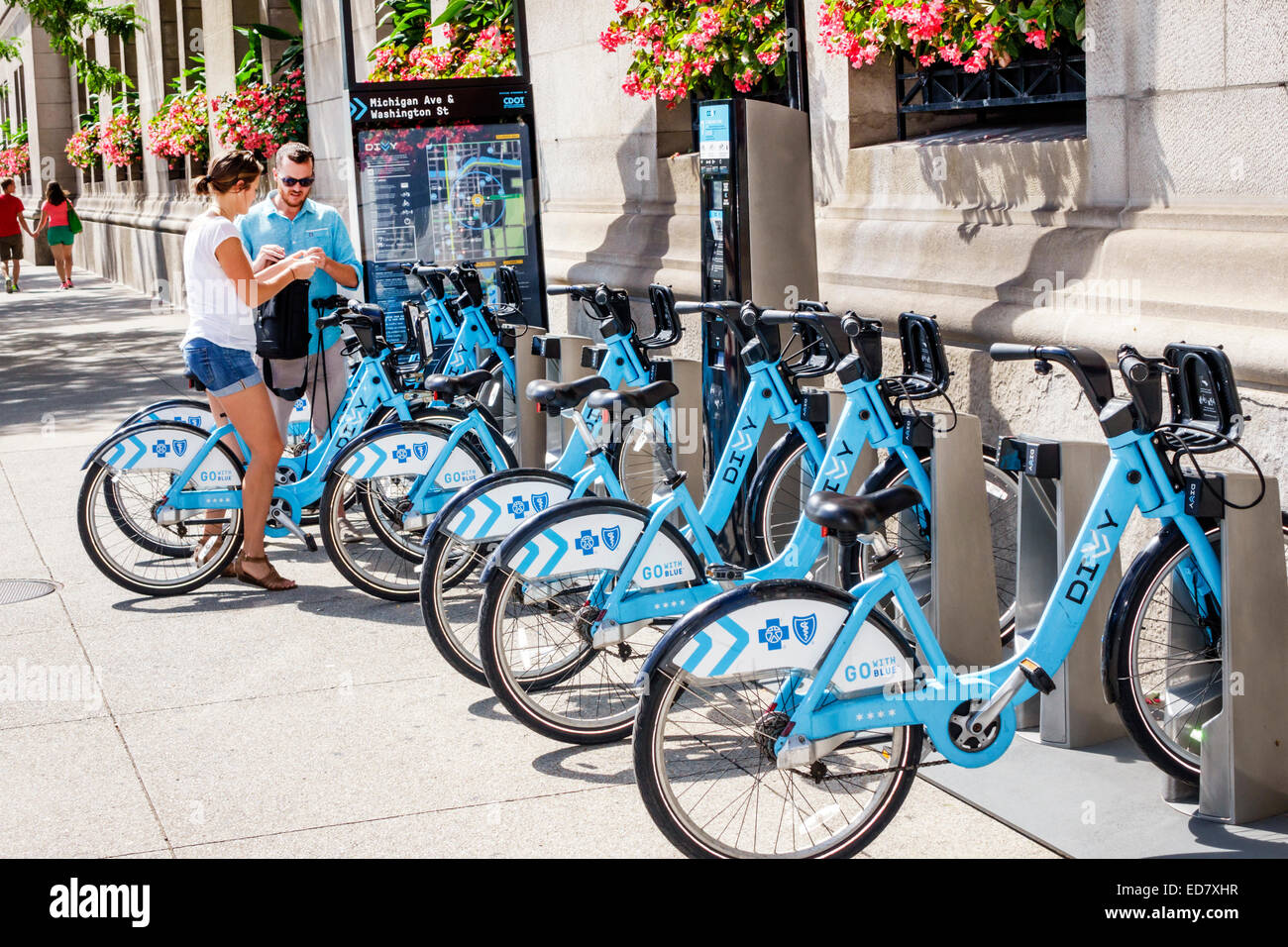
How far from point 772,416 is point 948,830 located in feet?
5.95

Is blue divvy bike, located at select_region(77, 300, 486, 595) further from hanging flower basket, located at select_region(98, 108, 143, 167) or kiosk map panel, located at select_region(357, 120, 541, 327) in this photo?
hanging flower basket, located at select_region(98, 108, 143, 167)

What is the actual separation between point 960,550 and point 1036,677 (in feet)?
3.15

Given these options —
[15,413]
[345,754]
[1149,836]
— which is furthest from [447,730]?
[15,413]

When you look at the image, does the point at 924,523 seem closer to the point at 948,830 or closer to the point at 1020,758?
the point at 1020,758

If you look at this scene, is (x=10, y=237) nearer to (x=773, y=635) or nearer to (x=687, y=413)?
(x=687, y=413)

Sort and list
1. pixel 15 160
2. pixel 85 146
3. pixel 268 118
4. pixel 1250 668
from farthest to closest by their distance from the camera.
Result: pixel 15 160 → pixel 85 146 → pixel 268 118 → pixel 1250 668

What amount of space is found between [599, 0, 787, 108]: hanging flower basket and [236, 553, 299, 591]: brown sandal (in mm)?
3429

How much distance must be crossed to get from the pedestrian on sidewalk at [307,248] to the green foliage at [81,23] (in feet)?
39.0

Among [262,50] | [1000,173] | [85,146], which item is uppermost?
[85,146]

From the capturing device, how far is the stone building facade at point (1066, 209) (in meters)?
5.08

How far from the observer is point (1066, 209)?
6062mm

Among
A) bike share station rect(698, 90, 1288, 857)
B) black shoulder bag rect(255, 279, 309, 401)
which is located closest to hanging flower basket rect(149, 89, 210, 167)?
black shoulder bag rect(255, 279, 309, 401)

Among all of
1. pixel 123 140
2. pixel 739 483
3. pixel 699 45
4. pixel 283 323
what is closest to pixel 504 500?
pixel 739 483
